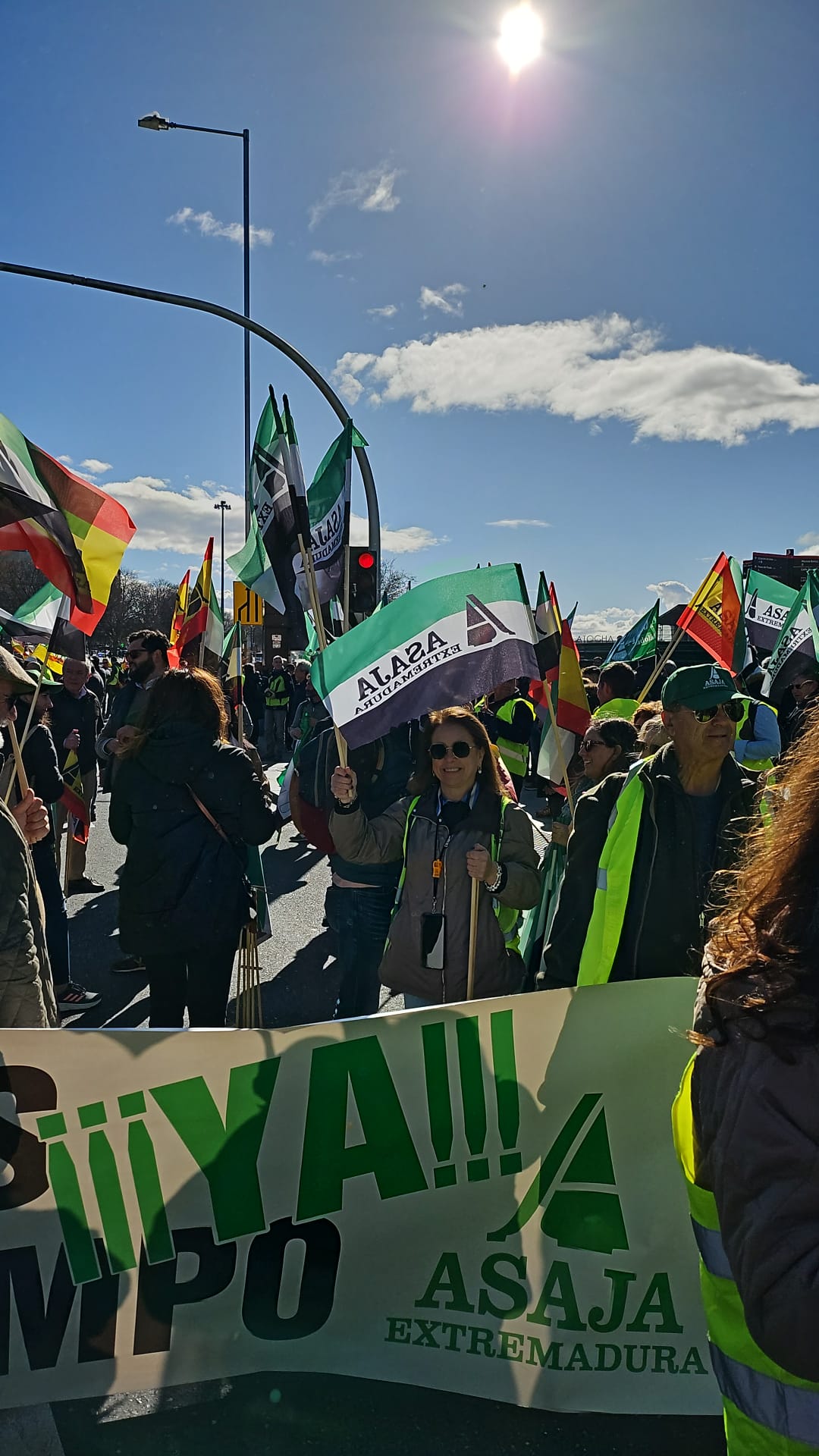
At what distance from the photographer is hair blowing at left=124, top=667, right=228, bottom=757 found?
3980 millimetres

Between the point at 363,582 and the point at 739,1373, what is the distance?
842 centimetres

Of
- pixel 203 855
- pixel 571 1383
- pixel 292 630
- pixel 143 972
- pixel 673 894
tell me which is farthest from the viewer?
pixel 143 972

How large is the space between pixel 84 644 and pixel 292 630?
2411 mm

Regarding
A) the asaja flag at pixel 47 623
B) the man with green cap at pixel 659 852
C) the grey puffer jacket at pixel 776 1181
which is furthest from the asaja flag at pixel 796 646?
the grey puffer jacket at pixel 776 1181

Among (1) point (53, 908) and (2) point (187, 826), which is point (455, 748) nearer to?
(2) point (187, 826)

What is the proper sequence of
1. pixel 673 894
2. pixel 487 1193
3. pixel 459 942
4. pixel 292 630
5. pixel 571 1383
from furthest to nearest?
pixel 292 630, pixel 459 942, pixel 673 894, pixel 487 1193, pixel 571 1383

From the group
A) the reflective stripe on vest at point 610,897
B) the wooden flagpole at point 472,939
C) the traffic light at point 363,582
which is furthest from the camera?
the traffic light at point 363,582

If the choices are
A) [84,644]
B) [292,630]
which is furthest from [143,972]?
[292,630]

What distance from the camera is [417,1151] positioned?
2.60 m

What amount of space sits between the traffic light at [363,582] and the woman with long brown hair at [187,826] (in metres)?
5.20

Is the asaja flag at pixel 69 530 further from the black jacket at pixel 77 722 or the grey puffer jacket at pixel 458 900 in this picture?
the black jacket at pixel 77 722

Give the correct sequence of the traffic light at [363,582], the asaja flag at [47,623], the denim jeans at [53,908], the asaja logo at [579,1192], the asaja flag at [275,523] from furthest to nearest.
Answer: the traffic light at [363,582], the asaja flag at [47,623], the denim jeans at [53,908], the asaja flag at [275,523], the asaja logo at [579,1192]

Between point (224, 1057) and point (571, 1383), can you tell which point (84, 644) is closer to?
point (224, 1057)

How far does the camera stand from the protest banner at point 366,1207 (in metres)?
2.43
